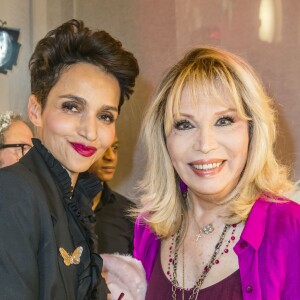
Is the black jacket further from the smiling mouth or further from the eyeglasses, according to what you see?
the eyeglasses

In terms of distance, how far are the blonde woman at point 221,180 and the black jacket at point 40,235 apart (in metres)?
0.33

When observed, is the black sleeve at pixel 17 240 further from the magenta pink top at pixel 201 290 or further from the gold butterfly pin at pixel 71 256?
the magenta pink top at pixel 201 290

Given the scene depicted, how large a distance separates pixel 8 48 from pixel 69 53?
1338mm

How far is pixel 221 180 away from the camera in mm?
1442

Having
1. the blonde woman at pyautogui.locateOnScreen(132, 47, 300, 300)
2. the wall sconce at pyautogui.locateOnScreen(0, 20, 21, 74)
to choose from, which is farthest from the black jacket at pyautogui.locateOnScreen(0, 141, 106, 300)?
the wall sconce at pyautogui.locateOnScreen(0, 20, 21, 74)

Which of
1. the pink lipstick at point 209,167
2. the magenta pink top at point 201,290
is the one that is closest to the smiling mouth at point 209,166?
the pink lipstick at point 209,167

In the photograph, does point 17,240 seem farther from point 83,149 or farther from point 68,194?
point 83,149

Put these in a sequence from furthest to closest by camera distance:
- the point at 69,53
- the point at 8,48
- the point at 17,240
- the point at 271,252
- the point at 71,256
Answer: the point at 8,48 < the point at 69,53 < the point at 271,252 < the point at 71,256 < the point at 17,240

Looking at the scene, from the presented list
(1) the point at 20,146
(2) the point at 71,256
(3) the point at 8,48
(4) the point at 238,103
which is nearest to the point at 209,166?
(4) the point at 238,103

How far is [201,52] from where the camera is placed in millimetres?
1542

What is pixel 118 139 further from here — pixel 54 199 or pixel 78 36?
pixel 54 199

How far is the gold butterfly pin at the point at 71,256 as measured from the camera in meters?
1.17

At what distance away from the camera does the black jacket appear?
1046mm

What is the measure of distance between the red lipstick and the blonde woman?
244 millimetres
